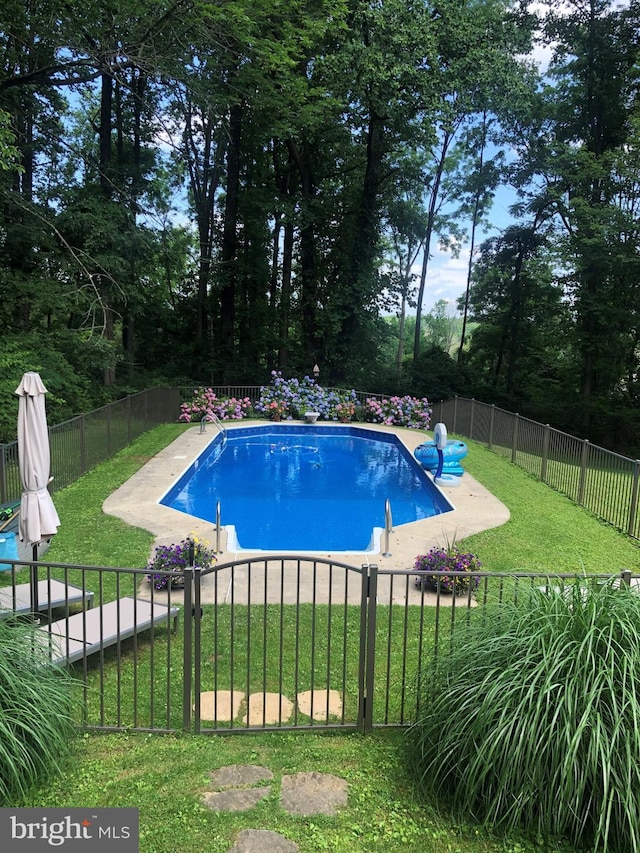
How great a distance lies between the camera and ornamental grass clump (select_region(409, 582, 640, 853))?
2422 mm

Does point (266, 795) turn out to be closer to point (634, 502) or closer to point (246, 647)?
point (246, 647)

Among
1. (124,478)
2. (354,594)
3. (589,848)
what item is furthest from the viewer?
(124,478)

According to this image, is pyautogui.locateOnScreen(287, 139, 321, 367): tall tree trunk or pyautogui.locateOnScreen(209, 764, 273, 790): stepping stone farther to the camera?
pyautogui.locateOnScreen(287, 139, 321, 367): tall tree trunk

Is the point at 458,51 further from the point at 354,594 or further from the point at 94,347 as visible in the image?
the point at 354,594

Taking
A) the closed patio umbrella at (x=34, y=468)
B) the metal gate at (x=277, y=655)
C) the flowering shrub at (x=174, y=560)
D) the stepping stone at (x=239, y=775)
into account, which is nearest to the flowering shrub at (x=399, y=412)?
the metal gate at (x=277, y=655)

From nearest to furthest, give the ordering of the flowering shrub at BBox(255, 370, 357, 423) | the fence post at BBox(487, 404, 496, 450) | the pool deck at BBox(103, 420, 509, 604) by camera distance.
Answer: the pool deck at BBox(103, 420, 509, 604) → the fence post at BBox(487, 404, 496, 450) → the flowering shrub at BBox(255, 370, 357, 423)

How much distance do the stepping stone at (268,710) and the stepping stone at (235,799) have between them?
651 mm

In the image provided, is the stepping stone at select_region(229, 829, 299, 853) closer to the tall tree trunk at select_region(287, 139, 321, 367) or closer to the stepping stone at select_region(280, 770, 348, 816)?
the stepping stone at select_region(280, 770, 348, 816)

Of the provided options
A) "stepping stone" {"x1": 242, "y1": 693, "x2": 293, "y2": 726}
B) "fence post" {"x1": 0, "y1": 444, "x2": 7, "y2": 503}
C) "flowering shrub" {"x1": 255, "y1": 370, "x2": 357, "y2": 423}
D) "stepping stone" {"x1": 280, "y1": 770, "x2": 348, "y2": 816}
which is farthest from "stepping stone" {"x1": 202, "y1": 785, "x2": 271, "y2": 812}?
"flowering shrub" {"x1": 255, "y1": 370, "x2": 357, "y2": 423}

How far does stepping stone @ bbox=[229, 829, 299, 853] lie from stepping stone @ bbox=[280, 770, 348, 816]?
175 mm

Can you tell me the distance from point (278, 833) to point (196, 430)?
48.8ft

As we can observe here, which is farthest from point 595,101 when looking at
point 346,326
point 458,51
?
point 346,326

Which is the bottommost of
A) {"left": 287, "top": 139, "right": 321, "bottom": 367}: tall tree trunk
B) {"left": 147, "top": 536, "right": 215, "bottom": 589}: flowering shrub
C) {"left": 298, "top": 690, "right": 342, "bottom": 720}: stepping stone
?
{"left": 298, "top": 690, "right": 342, "bottom": 720}: stepping stone

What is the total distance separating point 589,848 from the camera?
2.49 meters
